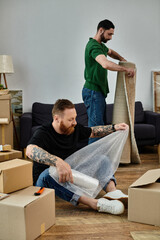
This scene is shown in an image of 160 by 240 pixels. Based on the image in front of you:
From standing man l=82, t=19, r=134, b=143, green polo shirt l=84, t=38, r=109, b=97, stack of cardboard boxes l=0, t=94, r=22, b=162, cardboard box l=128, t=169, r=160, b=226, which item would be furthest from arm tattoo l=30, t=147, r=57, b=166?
stack of cardboard boxes l=0, t=94, r=22, b=162

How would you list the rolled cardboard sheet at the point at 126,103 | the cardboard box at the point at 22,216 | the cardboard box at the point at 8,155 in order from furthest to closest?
1. the rolled cardboard sheet at the point at 126,103
2. the cardboard box at the point at 8,155
3. the cardboard box at the point at 22,216

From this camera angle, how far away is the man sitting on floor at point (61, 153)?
2.23 meters

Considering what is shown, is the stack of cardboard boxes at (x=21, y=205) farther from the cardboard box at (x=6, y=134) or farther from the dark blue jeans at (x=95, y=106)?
the cardboard box at (x=6, y=134)

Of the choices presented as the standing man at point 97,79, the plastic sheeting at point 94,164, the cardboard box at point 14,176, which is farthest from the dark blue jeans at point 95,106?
the cardboard box at point 14,176

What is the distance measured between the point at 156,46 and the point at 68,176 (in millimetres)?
3662

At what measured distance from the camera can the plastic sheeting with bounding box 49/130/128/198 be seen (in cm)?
237

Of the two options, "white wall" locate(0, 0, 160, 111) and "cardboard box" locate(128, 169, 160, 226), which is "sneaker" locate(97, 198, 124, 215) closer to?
"cardboard box" locate(128, 169, 160, 226)

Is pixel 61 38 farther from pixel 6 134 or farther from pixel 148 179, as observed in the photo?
pixel 148 179

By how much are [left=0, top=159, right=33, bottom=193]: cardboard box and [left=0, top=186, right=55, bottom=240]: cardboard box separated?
60 mm

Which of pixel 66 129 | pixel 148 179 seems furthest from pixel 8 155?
pixel 148 179

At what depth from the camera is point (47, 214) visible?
2096 mm

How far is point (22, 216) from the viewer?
73.2 inches

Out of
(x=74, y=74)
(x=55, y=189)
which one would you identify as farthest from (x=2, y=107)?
(x=55, y=189)

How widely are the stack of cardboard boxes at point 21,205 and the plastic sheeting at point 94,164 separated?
0.83 ft
